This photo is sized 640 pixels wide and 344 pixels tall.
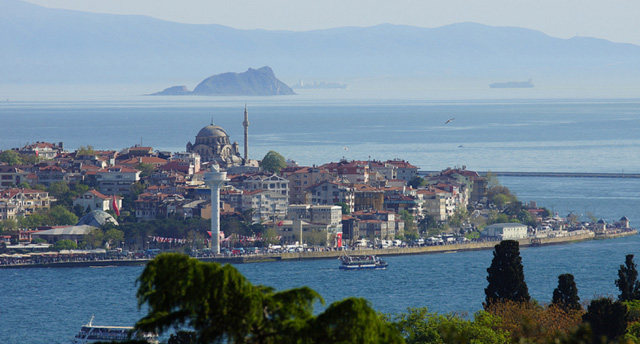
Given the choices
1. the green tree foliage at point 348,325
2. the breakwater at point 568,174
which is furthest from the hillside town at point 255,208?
the green tree foliage at point 348,325

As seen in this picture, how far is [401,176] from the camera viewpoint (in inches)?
2950

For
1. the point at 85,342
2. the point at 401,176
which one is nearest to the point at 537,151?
the point at 401,176

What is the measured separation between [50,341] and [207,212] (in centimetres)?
2571

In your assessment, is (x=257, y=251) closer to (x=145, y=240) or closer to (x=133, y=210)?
(x=145, y=240)

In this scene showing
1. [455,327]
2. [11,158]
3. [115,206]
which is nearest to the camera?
[455,327]

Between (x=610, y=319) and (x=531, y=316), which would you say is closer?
(x=610, y=319)

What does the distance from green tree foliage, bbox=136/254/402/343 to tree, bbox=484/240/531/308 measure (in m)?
17.0

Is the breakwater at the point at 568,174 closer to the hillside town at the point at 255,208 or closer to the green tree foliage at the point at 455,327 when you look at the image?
the hillside town at the point at 255,208

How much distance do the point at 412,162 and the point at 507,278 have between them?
68.7 metres

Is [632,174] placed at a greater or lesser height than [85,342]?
greater

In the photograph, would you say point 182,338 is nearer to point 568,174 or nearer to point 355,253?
point 355,253

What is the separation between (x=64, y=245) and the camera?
182 ft

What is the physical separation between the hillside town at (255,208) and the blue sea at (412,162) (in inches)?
147

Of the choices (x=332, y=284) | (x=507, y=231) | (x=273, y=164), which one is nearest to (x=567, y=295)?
(x=332, y=284)
